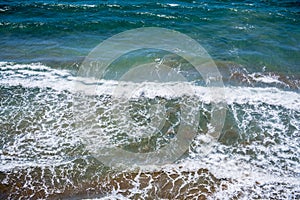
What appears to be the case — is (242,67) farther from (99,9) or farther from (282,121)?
(99,9)

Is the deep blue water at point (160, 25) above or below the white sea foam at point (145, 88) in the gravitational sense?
above

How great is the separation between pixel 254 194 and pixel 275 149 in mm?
1626

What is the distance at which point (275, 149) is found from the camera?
7711 mm

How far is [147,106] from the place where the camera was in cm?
928

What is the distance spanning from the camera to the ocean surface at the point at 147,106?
6.84 metres

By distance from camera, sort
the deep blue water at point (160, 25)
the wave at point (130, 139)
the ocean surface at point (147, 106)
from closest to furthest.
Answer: the wave at point (130, 139) < the ocean surface at point (147, 106) < the deep blue water at point (160, 25)

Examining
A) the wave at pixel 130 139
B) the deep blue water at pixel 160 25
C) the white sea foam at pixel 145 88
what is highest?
the deep blue water at pixel 160 25

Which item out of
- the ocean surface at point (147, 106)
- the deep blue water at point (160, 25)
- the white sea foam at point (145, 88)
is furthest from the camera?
the deep blue water at point (160, 25)

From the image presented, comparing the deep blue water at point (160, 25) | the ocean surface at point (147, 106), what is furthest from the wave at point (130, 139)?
the deep blue water at point (160, 25)

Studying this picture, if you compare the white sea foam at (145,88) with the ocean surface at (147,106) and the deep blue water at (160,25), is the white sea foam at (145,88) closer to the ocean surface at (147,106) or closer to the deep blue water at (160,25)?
the ocean surface at (147,106)

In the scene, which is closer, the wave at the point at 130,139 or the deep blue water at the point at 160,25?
the wave at the point at 130,139

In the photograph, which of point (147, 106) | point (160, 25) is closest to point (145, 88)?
point (147, 106)

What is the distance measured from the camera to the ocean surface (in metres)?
6.84

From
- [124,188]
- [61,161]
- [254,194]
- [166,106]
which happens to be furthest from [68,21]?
[254,194]
